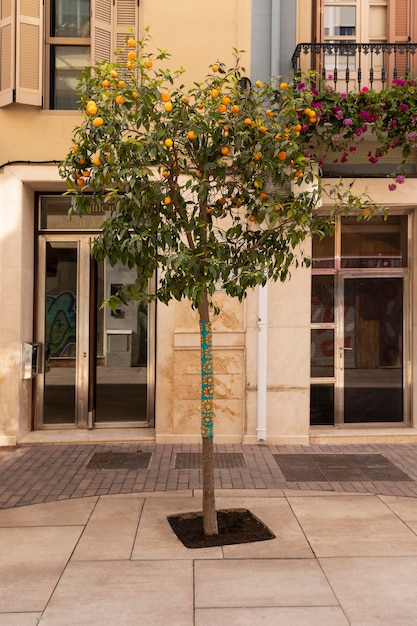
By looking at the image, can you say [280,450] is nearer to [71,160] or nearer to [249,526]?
[249,526]

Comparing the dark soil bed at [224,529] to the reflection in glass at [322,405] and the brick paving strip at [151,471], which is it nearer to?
the brick paving strip at [151,471]

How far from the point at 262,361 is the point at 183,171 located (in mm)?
4172

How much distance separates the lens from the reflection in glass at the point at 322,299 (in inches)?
409

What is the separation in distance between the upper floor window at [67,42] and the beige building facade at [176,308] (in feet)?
0.07

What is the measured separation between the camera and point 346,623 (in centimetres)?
420

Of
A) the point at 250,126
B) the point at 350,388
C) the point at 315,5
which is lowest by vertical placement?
the point at 350,388

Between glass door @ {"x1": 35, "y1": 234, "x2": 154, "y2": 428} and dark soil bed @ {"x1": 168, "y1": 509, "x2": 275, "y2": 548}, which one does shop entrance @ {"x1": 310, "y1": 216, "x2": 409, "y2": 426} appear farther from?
dark soil bed @ {"x1": 168, "y1": 509, "x2": 275, "y2": 548}

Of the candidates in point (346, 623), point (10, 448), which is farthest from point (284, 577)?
point (10, 448)

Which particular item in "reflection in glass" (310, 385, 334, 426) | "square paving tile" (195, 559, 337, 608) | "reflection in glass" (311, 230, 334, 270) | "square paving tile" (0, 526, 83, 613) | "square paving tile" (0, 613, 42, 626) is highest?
Result: "reflection in glass" (311, 230, 334, 270)

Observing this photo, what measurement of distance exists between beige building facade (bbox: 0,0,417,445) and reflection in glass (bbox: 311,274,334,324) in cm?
2

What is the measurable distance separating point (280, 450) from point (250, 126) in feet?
16.5

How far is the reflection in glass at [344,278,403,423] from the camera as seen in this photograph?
10398mm

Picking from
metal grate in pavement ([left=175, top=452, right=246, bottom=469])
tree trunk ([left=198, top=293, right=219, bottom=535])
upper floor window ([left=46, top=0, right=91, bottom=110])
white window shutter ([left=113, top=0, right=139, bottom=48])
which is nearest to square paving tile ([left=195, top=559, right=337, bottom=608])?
tree trunk ([left=198, top=293, right=219, bottom=535])

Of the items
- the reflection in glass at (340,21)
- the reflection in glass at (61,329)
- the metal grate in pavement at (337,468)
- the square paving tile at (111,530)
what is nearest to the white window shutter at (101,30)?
the reflection in glass at (61,329)
